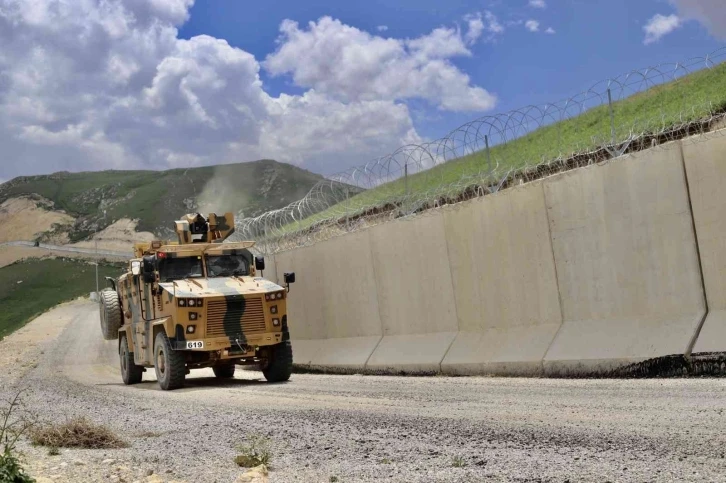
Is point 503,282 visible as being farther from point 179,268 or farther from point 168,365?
point 179,268

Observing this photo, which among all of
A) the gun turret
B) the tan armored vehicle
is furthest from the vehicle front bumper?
the gun turret

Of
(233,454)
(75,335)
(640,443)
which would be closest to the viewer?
(640,443)

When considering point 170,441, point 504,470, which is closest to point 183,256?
point 170,441

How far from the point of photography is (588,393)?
29.2ft

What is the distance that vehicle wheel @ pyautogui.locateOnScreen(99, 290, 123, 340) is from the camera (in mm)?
18375

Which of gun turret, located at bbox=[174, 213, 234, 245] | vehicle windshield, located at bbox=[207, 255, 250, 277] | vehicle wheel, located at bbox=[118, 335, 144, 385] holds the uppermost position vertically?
gun turret, located at bbox=[174, 213, 234, 245]

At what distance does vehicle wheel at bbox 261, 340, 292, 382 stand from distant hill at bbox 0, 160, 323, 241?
119 m

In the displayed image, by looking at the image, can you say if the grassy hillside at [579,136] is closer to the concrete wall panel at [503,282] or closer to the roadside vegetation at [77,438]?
the concrete wall panel at [503,282]

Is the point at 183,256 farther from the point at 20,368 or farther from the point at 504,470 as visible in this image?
the point at 20,368

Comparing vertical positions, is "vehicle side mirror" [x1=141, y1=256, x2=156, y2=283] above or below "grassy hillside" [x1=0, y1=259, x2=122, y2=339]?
below

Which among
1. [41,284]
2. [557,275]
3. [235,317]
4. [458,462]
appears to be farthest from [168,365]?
[41,284]

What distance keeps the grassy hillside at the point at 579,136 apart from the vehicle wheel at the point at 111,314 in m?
4.73

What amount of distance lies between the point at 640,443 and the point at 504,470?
3.97 ft

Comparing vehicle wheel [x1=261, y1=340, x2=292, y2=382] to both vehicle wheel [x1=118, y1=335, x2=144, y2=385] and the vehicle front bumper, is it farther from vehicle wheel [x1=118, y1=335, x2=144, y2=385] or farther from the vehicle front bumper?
vehicle wheel [x1=118, y1=335, x2=144, y2=385]
